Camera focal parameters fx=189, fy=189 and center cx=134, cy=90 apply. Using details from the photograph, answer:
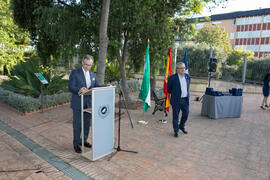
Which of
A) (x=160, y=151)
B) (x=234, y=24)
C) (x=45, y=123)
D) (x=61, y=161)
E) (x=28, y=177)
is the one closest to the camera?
(x=28, y=177)

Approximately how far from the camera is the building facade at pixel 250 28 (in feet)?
152

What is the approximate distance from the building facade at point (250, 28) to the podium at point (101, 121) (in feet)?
167

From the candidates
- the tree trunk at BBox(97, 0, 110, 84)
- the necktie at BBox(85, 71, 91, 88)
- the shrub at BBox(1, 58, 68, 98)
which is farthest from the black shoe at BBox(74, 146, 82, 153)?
the shrub at BBox(1, 58, 68, 98)

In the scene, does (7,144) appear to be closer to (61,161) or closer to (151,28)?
(61,161)

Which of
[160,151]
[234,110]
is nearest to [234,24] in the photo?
[234,110]

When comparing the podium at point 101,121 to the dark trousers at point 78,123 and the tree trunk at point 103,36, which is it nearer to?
the dark trousers at point 78,123

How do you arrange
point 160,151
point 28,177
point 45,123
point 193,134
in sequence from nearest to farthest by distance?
1. point 28,177
2. point 160,151
3. point 193,134
4. point 45,123

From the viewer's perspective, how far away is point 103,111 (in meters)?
3.09

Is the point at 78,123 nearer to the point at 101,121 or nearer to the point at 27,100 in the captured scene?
the point at 101,121

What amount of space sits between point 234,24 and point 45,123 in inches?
2321

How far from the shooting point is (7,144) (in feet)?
12.5

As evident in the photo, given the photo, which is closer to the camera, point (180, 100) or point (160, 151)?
point (160, 151)

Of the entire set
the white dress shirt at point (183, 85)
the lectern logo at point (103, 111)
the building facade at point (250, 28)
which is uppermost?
the building facade at point (250, 28)

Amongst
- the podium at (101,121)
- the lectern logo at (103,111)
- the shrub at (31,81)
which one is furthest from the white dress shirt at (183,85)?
the shrub at (31,81)
